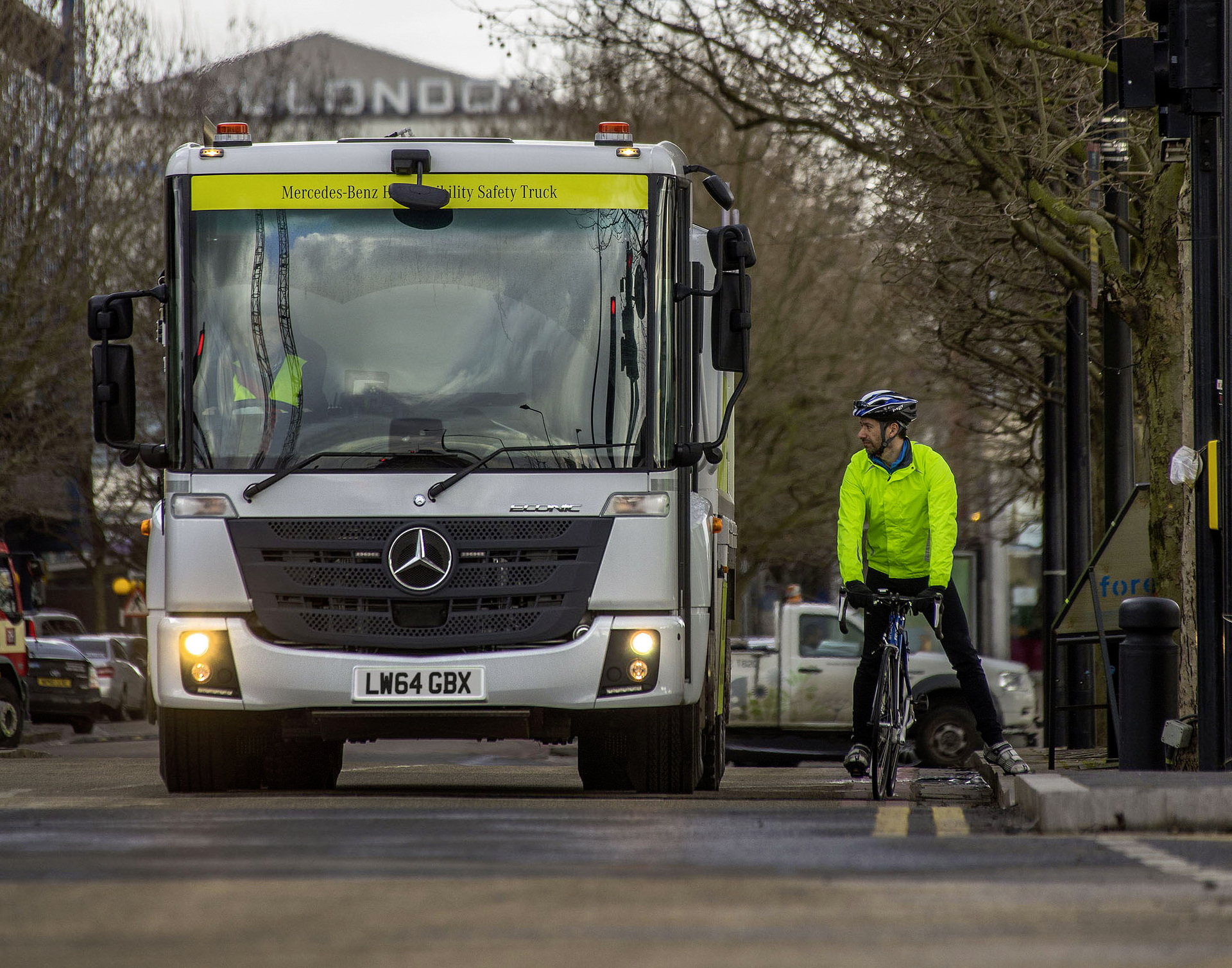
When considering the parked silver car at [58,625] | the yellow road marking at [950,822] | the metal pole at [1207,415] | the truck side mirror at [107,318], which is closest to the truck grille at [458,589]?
the truck side mirror at [107,318]

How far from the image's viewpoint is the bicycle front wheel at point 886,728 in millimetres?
9977

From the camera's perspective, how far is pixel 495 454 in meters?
9.57

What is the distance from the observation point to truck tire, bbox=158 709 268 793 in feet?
32.8

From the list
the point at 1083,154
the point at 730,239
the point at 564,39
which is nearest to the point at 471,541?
the point at 730,239

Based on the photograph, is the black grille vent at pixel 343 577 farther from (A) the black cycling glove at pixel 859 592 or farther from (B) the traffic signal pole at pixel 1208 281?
(B) the traffic signal pole at pixel 1208 281

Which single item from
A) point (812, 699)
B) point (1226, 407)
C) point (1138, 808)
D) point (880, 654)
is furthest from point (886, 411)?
point (812, 699)

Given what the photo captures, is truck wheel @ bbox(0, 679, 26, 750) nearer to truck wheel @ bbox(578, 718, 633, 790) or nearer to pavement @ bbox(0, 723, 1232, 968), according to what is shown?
truck wheel @ bbox(578, 718, 633, 790)

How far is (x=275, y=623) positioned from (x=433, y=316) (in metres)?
1.53

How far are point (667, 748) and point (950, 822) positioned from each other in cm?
191

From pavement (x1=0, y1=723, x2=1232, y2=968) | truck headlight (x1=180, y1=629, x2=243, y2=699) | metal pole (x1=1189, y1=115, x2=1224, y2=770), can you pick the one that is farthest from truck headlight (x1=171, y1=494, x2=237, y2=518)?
metal pole (x1=1189, y1=115, x2=1224, y2=770)

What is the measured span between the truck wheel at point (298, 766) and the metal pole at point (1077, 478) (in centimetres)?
887

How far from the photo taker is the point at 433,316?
974 cm

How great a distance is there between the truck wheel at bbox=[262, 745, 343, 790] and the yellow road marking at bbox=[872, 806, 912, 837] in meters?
3.27

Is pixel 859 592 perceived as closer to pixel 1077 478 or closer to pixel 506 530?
pixel 506 530
